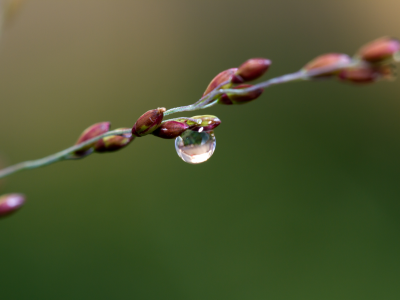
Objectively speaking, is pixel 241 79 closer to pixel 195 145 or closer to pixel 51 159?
pixel 195 145

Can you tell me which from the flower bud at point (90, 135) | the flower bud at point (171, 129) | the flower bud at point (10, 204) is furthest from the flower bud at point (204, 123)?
the flower bud at point (10, 204)

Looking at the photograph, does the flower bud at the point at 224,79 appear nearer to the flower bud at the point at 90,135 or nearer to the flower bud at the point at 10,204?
the flower bud at the point at 90,135

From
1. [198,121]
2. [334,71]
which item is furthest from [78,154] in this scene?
[334,71]

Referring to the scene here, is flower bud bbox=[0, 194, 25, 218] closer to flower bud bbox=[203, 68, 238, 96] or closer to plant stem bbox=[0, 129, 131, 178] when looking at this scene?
plant stem bbox=[0, 129, 131, 178]

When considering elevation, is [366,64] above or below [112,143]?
below

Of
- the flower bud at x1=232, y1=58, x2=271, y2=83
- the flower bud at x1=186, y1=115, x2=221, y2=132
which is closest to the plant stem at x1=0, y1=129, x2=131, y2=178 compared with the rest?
the flower bud at x1=186, y1=115, x2=221, y2=132

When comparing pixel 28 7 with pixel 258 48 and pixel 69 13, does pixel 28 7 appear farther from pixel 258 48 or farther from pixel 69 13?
pixel 258 48

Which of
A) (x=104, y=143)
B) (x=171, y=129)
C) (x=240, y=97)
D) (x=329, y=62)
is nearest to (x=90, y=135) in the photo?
(x=104, y=143)
